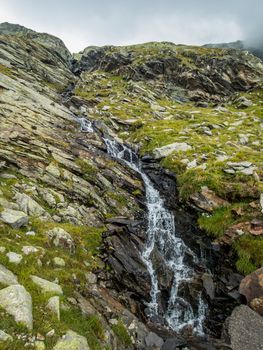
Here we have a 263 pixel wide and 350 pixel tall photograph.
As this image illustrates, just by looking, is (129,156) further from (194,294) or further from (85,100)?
(85,100)

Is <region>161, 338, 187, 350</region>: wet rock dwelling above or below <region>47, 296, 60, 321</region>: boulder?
below

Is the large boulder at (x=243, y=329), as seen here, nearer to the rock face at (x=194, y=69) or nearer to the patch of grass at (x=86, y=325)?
the patch of grass at (x=86, y=325)

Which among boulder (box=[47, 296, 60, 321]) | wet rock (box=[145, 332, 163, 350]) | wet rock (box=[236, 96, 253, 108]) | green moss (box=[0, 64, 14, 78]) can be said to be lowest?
Result: wet rock (box=[145, 332, 163, 350])

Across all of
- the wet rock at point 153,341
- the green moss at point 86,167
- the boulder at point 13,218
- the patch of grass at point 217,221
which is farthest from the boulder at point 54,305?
the green moss at point 86,167

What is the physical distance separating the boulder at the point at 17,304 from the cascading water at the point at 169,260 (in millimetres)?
8904

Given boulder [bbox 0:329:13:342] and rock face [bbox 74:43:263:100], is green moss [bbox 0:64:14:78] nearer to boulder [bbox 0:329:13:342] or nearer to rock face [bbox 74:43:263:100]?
rock face [bbox 74:43:263:100]

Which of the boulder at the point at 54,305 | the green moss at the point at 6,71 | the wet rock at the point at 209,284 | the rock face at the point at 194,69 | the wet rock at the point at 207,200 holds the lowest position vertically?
the wet rock at the point at 209,284

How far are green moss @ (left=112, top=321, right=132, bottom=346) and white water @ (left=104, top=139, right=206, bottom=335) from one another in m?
4.08

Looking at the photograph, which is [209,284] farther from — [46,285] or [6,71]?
[6,71]

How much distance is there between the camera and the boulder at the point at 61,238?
1664 centimetres

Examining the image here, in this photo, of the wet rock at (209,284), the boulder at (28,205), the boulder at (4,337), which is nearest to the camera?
the boulder at (4,337)

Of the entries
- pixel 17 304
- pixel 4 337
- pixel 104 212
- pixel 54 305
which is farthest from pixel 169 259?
pixel 4 337

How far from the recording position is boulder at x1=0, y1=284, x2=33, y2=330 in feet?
29.5

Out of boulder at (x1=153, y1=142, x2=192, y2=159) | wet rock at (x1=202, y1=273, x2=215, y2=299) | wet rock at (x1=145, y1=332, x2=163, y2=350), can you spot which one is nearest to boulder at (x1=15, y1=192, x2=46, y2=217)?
wet rock at (x1=145, y1=332, x2=163, y2=350)
